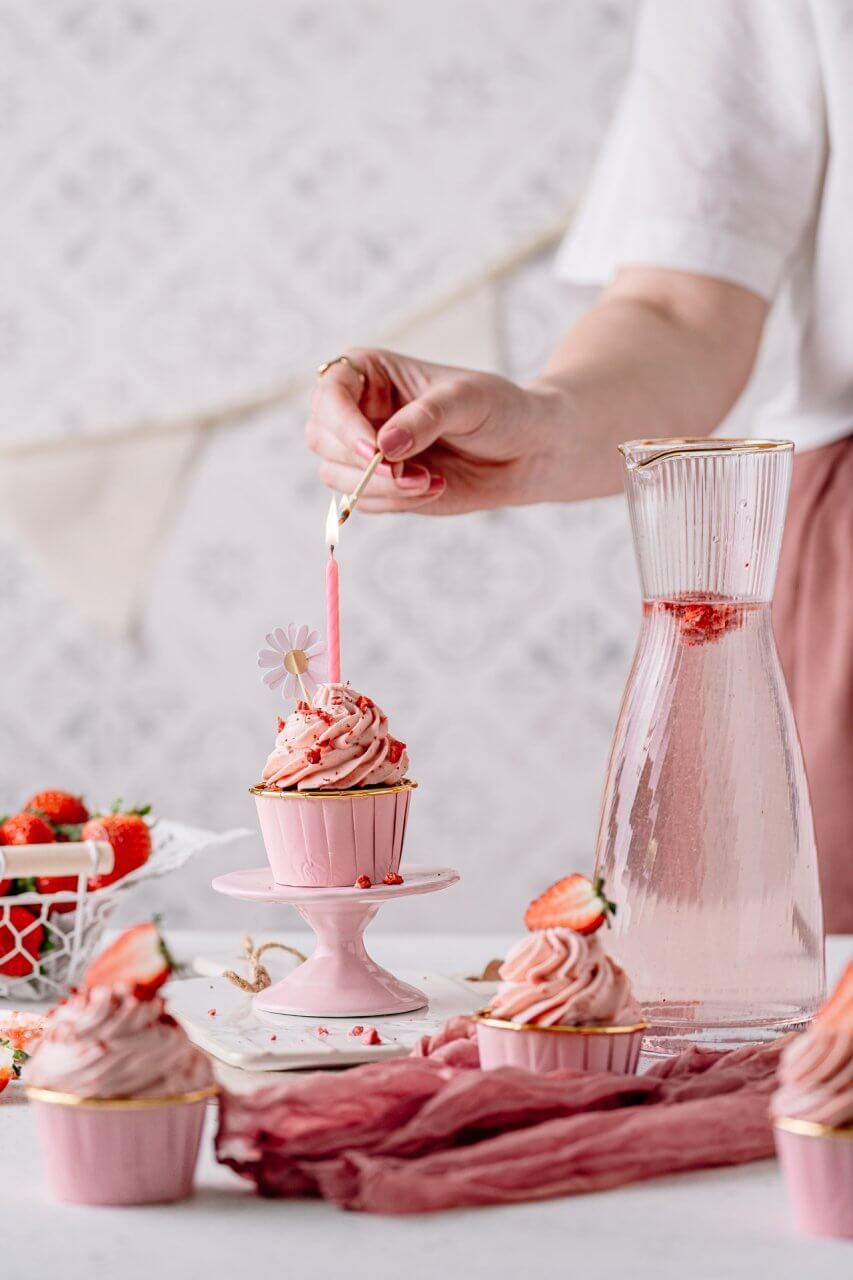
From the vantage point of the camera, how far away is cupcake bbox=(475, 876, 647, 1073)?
65 cm

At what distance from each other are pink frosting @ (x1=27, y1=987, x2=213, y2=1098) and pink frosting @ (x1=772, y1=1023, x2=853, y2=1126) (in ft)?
→ 0.72

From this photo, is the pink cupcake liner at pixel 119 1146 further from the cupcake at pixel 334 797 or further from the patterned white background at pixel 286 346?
the patterned white background at pixel 286 346

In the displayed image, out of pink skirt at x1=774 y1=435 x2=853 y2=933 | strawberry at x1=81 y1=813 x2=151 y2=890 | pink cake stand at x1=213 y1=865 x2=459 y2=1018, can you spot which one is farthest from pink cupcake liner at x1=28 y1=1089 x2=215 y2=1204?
pink skirt at x1=774 y1=435 x2=853 y2=933

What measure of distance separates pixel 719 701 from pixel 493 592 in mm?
1816

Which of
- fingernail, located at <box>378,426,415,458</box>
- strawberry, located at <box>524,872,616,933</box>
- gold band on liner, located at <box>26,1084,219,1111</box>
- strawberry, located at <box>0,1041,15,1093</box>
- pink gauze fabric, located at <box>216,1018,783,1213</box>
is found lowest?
strawberry, located at <box>0,1041,15,1093</box>

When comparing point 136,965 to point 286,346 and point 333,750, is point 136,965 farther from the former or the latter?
point 286,346

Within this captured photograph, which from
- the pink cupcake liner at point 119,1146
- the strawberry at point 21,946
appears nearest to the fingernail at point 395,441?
the strawberry at point 21,946

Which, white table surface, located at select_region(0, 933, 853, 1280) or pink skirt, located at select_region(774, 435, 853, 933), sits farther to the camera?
pink skirt, located at select_region(774, 435, 853, 933)

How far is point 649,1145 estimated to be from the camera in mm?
601

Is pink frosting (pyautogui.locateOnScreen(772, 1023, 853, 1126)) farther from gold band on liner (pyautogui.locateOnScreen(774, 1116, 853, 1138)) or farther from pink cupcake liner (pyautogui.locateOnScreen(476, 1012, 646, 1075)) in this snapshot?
pink cupcake liner (pyautogui.locateOnScreen(476, 1012, 646, 1075))

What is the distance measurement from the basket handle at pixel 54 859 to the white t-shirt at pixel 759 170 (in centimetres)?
83

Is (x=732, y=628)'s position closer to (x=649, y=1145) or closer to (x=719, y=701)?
(x=719, y=701)

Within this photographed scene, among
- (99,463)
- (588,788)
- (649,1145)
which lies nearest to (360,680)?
(588,788)

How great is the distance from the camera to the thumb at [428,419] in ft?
3.15
